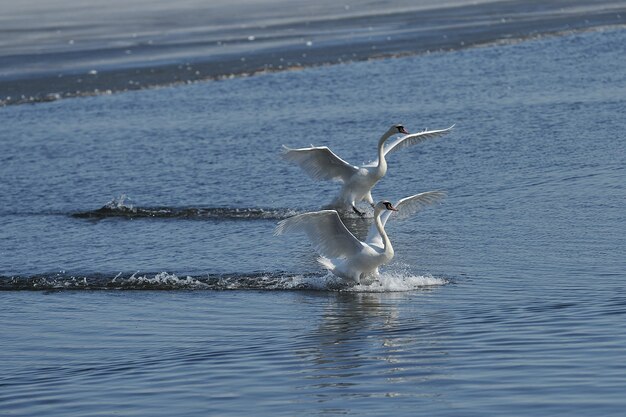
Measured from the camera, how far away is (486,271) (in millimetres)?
12703

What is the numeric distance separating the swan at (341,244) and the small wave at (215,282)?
152 mm

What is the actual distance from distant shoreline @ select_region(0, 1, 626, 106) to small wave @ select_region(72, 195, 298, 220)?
10101mm

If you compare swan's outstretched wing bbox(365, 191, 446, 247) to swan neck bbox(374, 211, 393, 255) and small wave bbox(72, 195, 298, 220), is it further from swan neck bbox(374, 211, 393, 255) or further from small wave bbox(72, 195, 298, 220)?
small wave bbox(72, 195, 298, 220)

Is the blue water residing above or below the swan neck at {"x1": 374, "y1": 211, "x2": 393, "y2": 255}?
below

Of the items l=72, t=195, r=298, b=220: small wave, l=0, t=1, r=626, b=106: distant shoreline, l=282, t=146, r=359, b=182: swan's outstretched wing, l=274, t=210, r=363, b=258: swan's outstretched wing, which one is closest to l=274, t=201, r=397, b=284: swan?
l=274, t=210, r=363, b=258: swan's outstretched wing

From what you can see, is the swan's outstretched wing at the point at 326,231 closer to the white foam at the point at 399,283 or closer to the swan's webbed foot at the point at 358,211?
the white foam at the point at 399,283

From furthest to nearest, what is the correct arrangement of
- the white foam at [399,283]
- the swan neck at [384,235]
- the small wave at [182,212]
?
the small wave at [182,212], the swan neck at [384,235], the white foam at [399,283]

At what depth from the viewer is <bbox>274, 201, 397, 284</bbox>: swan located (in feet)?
42.5

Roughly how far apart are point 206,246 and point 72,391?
525cm

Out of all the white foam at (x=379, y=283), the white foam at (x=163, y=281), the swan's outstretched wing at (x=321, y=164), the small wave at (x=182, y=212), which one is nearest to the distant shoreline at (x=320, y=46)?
the small wave at (x=182, y=212)

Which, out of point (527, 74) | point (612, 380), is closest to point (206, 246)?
point (612, 380)

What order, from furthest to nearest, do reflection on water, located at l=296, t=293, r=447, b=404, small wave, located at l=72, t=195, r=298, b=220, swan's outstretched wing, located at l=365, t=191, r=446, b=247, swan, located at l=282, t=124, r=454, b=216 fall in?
swan, located at l=282, t=124, r=454, b=216 → small wave, located at l=72, t=195, r=298, b=220 → swan's outstretched wing, located at l=365, t=191, r=446, b=247 → reflection on water, located at l=296, t=293, r=447, b=404

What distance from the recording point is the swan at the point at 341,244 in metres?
13.0

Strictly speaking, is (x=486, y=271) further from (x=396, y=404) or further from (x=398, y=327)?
(x=396, y=404)
